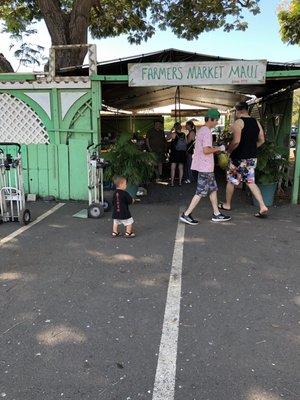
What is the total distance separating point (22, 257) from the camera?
15.4ft

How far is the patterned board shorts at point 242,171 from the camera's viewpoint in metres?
6.27

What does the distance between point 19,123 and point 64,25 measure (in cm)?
385

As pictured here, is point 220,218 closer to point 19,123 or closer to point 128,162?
point 128,162

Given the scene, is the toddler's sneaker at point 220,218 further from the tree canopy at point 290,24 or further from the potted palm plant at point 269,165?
the tree canopy at point 290,24

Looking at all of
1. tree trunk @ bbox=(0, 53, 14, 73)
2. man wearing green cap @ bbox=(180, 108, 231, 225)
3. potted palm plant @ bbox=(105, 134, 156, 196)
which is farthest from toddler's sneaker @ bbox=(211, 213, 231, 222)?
tree trunk @ bbox=(0, 53, 14, 73)

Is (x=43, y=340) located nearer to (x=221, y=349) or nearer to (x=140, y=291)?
(x=140, y=291)

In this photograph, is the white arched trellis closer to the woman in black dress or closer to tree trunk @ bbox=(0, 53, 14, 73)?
the woman in black dress

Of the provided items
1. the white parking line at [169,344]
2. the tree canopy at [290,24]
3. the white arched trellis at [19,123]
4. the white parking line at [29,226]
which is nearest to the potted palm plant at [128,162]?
the white parking line at [29,226]

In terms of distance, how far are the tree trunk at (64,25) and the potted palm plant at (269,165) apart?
229 inches

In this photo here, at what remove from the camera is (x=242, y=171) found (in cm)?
632

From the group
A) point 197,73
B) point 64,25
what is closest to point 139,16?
point 64,25

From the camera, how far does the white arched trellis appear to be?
763 centimetres

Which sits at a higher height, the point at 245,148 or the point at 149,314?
the point at 245,148

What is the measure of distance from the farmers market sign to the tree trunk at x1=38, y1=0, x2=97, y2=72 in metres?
3.77
